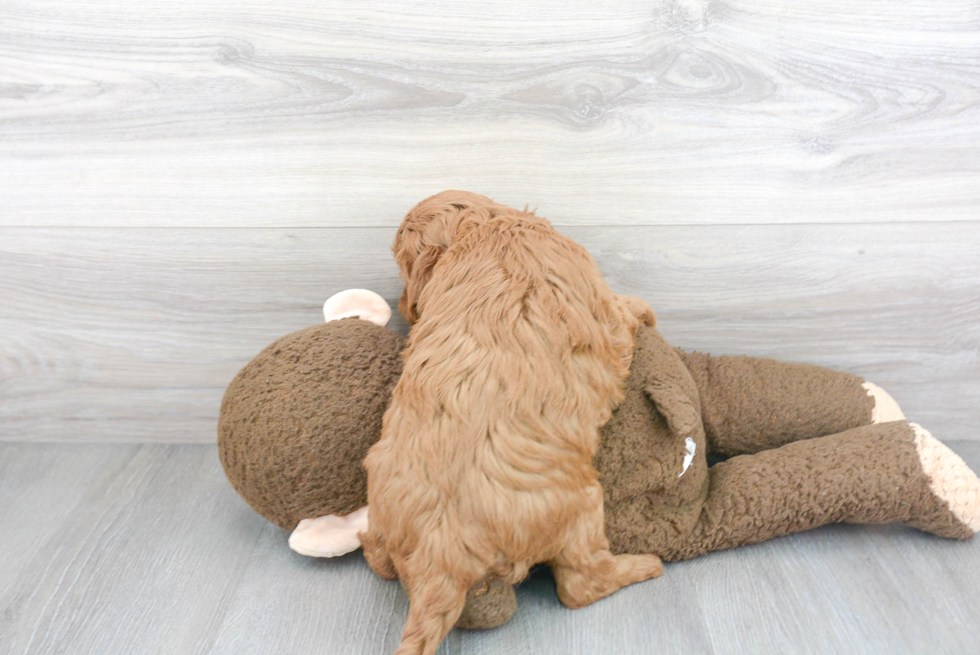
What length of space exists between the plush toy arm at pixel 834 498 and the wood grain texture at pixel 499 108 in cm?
38

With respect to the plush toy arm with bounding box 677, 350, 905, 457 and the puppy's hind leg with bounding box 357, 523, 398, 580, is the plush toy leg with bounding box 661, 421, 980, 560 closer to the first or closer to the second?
the plush toy arm with bounding box 677, 350, 905, 457

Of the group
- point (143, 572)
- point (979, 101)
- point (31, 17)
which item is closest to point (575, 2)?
point (979, 101)

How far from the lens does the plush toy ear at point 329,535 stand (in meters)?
0.92

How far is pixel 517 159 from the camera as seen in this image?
3.42 feet

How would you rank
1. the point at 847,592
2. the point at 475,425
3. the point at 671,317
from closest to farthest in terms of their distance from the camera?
the point at 475,425 → the point at 847,592 → the point at 671,317

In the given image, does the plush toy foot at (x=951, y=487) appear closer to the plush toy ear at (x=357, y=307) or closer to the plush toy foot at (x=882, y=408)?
the plush toy foot at (x=882, y=408)

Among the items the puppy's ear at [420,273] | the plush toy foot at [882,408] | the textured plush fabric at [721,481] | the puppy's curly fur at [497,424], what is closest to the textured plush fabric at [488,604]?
the puppy's curly fur at [497,424]

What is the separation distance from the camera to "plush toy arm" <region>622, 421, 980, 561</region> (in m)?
0.91

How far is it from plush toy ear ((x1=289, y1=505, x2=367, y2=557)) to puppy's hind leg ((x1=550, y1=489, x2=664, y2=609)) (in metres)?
0.28

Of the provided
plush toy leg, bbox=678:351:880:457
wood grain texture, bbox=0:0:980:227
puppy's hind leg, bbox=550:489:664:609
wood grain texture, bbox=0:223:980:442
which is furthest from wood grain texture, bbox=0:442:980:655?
wood grain texture, bbox=0:0:980:227

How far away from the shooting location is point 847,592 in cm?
87

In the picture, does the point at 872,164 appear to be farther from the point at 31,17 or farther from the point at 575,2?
the point at 31,17

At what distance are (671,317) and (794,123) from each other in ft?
1.16

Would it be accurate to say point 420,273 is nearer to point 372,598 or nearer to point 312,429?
point 312,429
